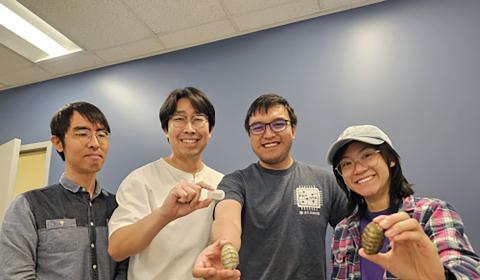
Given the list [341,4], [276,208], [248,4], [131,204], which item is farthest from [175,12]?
[276,208]

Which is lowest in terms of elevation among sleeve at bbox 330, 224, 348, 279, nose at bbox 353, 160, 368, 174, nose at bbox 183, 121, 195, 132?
sleeve at bbox 330, 224, 348, 279

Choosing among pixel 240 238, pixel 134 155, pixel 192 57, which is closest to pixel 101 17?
pixel 192 57

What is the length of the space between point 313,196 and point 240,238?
323 mm

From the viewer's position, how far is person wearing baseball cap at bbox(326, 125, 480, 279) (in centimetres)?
90

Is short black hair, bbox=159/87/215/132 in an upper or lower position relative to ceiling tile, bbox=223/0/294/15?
lower

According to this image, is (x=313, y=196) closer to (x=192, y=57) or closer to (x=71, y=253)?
(x=71, y=253)

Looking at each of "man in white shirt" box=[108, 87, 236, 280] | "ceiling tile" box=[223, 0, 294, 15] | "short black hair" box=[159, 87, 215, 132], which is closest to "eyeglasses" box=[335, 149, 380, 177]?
"man in white shirt" box=[108, 87, 236, 280]

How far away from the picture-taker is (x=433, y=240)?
101cm

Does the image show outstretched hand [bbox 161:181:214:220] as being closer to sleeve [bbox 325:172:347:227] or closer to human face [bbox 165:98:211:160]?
human face [bbox 165:98:211:160]

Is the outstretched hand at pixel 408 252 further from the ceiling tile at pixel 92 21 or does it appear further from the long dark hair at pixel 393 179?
the ceiling tile at pixel 92 21

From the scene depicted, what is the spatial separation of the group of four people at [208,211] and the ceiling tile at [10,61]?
1.82 m

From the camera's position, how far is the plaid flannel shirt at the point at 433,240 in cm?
93

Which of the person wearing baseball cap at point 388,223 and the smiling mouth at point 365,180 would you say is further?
the smiling mouth at point 365,180

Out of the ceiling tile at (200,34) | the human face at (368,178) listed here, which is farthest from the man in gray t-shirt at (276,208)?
the ceiling tile at (200,34)
